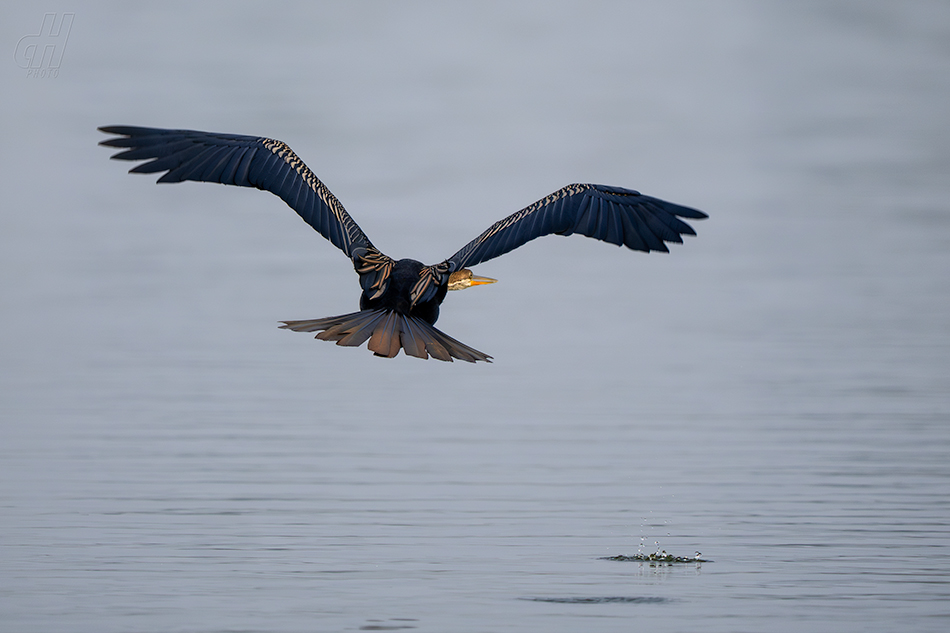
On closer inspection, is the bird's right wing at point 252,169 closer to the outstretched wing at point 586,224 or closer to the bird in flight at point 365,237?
the bird in flight at point 365,237

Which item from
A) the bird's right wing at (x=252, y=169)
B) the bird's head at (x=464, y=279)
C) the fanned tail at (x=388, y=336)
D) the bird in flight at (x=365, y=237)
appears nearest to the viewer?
the fanned tail at (x=388, y=336)

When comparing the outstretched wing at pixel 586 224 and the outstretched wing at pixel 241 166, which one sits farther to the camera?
the outstretched wing at pixel 241 166

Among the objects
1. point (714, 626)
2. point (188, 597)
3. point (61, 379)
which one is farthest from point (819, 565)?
point (61, 379)

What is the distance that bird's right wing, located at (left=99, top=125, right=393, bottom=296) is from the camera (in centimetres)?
925

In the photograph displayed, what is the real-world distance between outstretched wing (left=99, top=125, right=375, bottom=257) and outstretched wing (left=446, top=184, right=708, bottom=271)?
32.2 inches

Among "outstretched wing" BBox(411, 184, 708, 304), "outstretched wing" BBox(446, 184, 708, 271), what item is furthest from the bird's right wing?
"outstretched wing" BBox(446, 184, 708, 271)

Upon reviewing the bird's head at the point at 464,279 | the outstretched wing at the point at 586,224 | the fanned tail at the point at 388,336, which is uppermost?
the outstretched wing at the point at 586,224

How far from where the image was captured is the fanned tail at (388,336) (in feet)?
26.2

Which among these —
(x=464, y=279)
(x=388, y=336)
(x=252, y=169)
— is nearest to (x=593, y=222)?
(x=464, y=279)

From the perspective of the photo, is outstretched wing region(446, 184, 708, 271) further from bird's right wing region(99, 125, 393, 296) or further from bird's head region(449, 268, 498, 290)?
bird's right wing region(99, 125, 393, 296)

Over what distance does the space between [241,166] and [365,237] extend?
0.95 m

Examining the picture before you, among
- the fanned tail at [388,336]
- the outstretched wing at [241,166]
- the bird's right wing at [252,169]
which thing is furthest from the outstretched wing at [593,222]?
the fanned tail at [388,336]

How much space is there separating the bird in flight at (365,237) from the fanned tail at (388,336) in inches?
1.0

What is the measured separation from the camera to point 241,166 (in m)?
9.62
